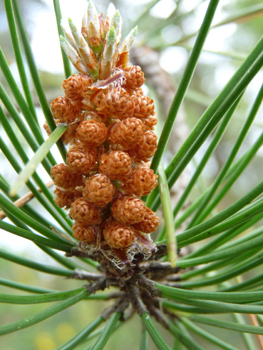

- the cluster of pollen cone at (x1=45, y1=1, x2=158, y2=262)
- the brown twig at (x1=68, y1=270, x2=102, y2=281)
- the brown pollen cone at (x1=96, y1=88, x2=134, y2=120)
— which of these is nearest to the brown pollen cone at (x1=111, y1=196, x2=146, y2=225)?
the cluster of pollen cone at (x1=45, y1=1, x2=158, y2=262)

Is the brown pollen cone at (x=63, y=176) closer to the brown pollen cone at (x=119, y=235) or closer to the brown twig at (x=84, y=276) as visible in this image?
the brown pollen cone at (x=119, y=235)

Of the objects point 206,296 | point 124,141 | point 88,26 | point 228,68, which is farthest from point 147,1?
point 206,296

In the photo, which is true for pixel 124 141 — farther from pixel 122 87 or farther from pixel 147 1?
pixel 147 1

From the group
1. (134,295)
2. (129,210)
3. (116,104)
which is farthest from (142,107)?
(134,295)

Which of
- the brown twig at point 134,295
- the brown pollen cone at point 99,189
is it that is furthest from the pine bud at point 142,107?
the brown twig at point 134,295

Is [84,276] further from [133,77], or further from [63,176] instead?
[133,77]

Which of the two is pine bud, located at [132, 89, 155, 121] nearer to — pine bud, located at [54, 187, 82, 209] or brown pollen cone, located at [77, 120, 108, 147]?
brown pollen cone, located at [77, 120, 108, 147]
